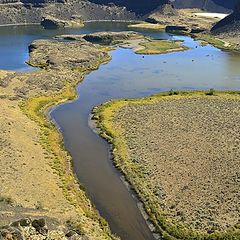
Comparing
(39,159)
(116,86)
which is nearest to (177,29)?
(116,86)

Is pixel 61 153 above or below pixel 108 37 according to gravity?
above

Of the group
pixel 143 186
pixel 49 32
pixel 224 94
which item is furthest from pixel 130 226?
pixel 49 32

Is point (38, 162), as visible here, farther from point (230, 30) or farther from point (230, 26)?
point (230, 26)

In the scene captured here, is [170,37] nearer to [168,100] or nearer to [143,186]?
[168,100]

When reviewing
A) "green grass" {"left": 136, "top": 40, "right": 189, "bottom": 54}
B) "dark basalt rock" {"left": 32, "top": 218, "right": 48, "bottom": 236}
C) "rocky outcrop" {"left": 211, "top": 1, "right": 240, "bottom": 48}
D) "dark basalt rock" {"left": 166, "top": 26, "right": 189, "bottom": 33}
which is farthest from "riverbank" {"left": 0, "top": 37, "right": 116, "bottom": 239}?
"dark basalt rock" {"left": 166, "top": 26, "right": 189, "bottom": 33}

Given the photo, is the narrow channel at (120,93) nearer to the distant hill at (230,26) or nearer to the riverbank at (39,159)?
the riverbank at (39,159)

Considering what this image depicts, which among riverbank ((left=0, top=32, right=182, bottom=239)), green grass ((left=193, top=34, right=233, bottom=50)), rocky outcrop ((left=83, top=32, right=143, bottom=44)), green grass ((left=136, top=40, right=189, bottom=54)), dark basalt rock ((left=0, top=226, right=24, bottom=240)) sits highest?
dark basalt rock ((left=0, top=226, right=24, bottom=240))

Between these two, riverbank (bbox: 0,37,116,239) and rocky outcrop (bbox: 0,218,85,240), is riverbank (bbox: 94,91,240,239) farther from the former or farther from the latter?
rocky outcrop (bbox: 0,218,85,240)

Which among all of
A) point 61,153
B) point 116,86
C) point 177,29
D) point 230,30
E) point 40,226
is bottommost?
point 177,29
